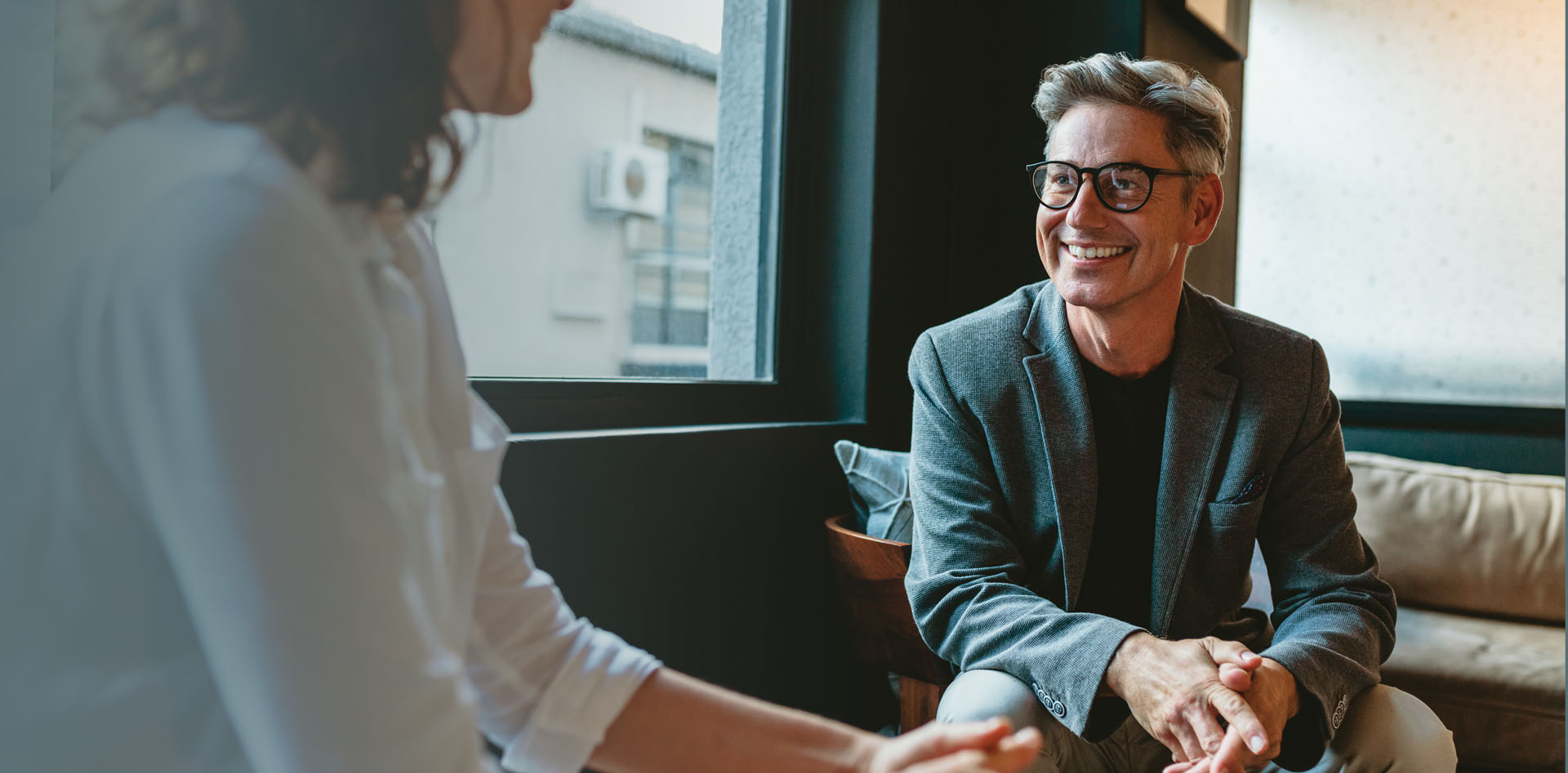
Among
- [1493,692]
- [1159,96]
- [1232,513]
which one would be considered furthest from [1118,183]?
[1493,692]

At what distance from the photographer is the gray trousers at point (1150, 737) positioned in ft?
4.40

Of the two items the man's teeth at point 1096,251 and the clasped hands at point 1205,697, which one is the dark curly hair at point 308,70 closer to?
the clasped hands at point 1205,697

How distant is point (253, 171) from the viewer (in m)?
0.47

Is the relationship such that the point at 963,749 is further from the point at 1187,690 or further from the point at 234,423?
the point at 1187,690

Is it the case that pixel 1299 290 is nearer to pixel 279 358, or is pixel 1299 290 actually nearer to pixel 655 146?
pixel 655 146

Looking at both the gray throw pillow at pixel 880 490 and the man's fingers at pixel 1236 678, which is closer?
the man's fingers at pixel 1236 678

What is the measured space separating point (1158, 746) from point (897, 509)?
0.60 m

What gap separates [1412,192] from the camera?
118 inches

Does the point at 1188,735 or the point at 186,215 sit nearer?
the point at 186,215

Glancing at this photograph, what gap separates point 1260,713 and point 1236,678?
55mm

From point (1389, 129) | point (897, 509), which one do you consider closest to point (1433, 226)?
point (1389, 129)

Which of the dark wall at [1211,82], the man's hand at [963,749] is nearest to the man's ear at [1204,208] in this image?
the dark wall at [1211,82]

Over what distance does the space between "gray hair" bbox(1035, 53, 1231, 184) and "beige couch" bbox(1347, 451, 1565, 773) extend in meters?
1.13

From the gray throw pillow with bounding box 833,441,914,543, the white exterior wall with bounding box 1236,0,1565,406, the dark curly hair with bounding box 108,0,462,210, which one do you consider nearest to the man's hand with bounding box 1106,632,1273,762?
the gray throw pillow with bounding box 833,441,914,543
